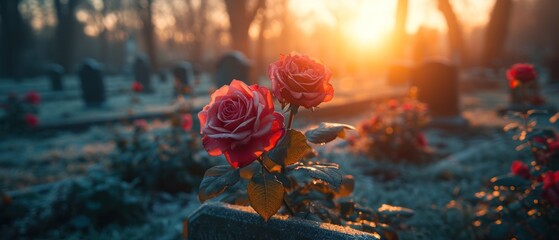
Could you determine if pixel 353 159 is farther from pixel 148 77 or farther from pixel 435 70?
pixel 148 77

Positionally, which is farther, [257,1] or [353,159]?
[257,1]

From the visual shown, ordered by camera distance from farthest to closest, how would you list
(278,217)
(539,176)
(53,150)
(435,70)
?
(435,70) < (53,150) < (539,176) < (278,217)

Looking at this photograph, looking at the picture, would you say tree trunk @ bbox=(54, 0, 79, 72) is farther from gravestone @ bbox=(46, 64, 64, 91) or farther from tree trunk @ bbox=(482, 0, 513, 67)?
tree trunk @ bbox=(482, 0, 513, 67)

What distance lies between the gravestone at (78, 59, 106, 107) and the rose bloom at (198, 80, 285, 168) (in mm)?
11693

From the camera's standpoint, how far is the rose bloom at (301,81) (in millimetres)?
1351

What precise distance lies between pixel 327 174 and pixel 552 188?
137 centimetres

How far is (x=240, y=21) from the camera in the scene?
16.8 metres

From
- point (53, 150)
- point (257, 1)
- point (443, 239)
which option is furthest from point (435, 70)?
point (257, 1)

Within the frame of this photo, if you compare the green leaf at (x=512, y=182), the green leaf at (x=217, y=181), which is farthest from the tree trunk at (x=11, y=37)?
the green leaf at (x=512, y=182)

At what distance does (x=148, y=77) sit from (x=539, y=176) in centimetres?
1660

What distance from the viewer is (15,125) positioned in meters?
7.86

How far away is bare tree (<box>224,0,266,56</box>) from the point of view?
1650cm

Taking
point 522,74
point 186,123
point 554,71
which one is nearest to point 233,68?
point 186,123

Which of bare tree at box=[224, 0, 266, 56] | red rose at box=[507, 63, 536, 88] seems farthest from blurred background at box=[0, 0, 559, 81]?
red rose at box=[507, 63, 536, 88]
